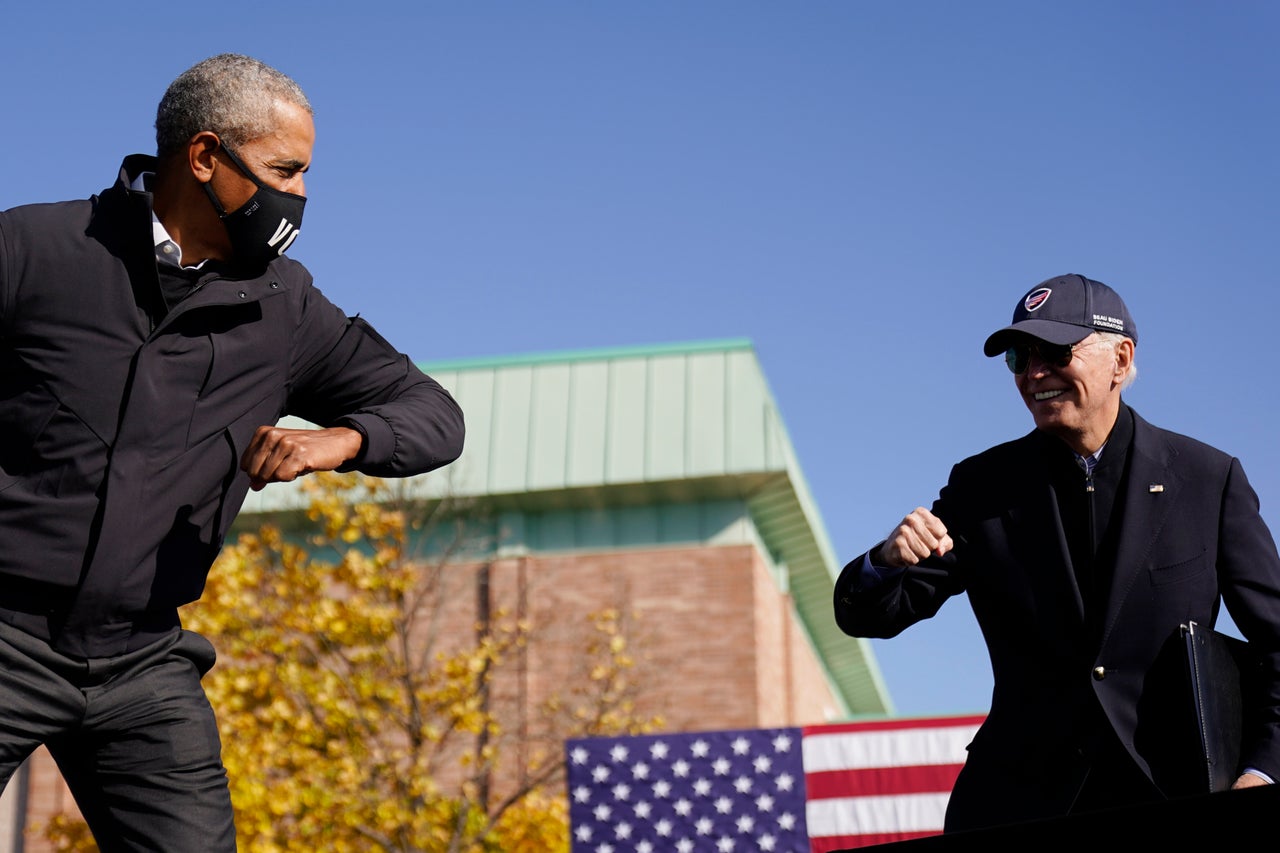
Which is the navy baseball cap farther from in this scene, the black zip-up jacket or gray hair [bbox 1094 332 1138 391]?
the black zip-up jacket

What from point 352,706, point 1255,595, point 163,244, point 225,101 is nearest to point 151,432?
point 163,244

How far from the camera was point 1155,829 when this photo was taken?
2158 mm

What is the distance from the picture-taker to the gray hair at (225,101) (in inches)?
140

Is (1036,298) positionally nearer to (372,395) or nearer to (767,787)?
(372,395)

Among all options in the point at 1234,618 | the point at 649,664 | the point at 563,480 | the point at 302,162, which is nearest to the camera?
the point at 302,162

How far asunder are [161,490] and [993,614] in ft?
6.98

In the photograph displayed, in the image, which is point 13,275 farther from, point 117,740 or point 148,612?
point 117,740

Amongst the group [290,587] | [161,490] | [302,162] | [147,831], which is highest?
[290,587]

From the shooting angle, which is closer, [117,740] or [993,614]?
[117,740]

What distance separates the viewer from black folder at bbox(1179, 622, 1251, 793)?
12.0 feet

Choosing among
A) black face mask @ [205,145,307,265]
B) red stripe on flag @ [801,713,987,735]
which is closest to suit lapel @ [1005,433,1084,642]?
black face mask @ [205,145,307,265]

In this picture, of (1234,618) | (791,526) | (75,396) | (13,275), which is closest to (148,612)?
(75,396)

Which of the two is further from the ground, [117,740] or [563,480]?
[563,480]

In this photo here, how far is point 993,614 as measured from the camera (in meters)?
4.09
